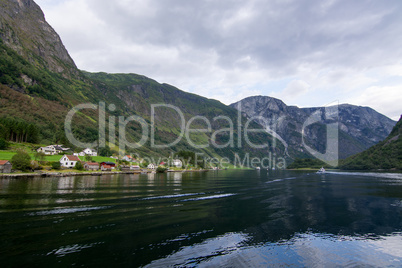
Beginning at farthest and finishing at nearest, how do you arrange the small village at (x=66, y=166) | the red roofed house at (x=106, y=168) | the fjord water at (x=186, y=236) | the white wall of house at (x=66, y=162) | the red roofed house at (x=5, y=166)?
the red roofed house at (x=106, y=168)
the white wall of house at (x=66, y=162)
the small village at (x=66, y=166)
the red roofed house at (x=5, y=166)
the fjord water at (x=186, y=236)

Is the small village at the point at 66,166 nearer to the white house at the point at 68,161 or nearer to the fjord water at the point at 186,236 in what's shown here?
the white house at the point at 68,161

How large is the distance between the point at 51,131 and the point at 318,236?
701ft

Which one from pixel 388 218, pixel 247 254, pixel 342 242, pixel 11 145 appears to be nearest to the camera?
pixel 247 254

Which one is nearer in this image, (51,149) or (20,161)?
(20,161)

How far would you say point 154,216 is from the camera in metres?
29.4

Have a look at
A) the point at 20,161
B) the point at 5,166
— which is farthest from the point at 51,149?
the point at 5,166

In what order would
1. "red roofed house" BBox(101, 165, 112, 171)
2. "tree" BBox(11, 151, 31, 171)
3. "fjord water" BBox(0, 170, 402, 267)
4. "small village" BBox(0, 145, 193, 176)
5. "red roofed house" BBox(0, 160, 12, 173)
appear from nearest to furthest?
"fjord water" BBox(0, 170, 402, 267) < "red roofed house" BBox(0, 160, 12, 173) < "small village" BBox(0, 145, 193, 176) < "tree" BBox(11, 151, 31, 171) < "red roofed house" BBox(101, 165, 112, 171)

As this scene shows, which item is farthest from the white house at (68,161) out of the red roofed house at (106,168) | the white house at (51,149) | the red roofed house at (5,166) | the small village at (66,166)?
the red roofed house at (5,166)

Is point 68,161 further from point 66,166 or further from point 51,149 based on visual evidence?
point 51,149

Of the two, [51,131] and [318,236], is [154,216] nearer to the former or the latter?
[318,236]

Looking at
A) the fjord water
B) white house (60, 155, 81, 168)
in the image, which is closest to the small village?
white house (60, 155, 81, 168)

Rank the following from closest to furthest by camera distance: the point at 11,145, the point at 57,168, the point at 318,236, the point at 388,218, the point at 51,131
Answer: the point at 318,236, the point at 388,218, the point at 57,168, the point at 11,145, the point at 51,131

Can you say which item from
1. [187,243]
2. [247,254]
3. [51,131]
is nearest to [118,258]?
[187,243]

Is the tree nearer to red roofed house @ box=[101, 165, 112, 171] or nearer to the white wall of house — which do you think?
the white wall of house
